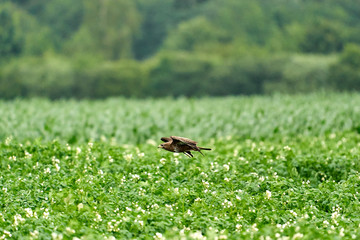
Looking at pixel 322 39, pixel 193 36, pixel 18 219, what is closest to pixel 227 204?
pixel 18 219

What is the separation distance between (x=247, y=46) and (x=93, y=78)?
18.1 meters

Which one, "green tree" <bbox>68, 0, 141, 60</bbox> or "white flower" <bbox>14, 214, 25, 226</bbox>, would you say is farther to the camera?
"green tree" <bbox>68, 0, 141, 60</bbox>

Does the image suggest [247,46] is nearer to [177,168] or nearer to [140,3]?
[140,3]

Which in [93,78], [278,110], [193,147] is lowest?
[93,78]

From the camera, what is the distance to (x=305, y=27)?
48531mm

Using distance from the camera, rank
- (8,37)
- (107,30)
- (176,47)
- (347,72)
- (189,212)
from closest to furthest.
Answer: (189,212) → (347,72) → (8,37) → (107,30) → (176,47)

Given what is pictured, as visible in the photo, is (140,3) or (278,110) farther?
(140,3)

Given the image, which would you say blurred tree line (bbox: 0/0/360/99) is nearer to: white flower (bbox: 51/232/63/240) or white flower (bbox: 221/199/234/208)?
white flower (bbox: 221/199/234/208)

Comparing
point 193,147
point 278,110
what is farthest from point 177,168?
point 278,110

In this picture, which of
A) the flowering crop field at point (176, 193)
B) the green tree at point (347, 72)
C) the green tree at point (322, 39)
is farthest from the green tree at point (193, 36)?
the flowering crop field at point (176, 193)

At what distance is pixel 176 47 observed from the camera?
5028 cm

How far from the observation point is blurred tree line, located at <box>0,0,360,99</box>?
1469 inches

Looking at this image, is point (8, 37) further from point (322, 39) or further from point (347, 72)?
point (347, 72)

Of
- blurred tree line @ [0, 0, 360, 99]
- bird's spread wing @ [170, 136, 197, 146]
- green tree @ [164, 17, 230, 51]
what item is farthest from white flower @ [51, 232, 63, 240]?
green tree @ [164, 17, 230, 51]
